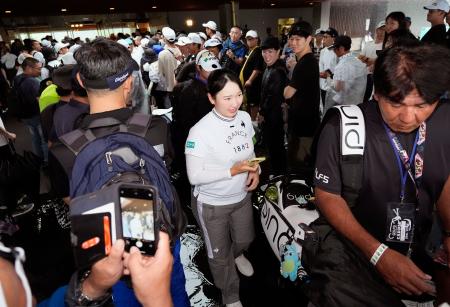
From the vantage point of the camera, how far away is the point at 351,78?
15.4ft

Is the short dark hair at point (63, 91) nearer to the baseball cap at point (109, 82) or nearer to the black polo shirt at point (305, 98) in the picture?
the baseball cap at point (109, 82)

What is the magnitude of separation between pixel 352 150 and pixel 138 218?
1.03m

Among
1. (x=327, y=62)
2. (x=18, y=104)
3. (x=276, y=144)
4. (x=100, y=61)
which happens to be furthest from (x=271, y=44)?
(x=18, y=104)

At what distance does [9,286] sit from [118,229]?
0.94 feet

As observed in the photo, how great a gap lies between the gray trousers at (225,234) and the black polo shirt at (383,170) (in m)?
1.07

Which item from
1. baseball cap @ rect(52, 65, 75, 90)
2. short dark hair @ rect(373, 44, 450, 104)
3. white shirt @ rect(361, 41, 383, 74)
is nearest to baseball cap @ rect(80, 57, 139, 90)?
short dark hair @ rect(373, 44, 450, 104)

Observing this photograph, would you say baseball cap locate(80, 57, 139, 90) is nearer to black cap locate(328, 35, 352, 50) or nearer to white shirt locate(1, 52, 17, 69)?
black cap locate(328, 35, 352, 50)

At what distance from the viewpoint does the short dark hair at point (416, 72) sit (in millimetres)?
1256

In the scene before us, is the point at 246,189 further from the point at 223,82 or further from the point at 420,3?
the point at 420,3

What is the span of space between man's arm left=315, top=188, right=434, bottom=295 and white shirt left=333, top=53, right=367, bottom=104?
3.73 meters

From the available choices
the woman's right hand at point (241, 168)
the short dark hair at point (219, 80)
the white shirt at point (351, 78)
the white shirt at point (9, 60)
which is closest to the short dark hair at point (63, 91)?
the short dark hair at point (219, 80)

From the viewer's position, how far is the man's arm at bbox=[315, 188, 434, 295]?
127 cm

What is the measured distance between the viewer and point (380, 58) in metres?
1.38

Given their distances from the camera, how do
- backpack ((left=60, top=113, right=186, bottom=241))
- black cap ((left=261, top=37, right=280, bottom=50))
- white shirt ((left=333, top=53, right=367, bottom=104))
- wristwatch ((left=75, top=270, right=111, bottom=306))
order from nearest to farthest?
wristwatch ((left=75, top=270, right=111, bottom=306)), backpack ((left=60, top=113, right=186, bottom=241)), black cap ((left=261, top=37, right=280, bottom=50)), white shirt ((left=333, top=53, right=367, bottom=104))
